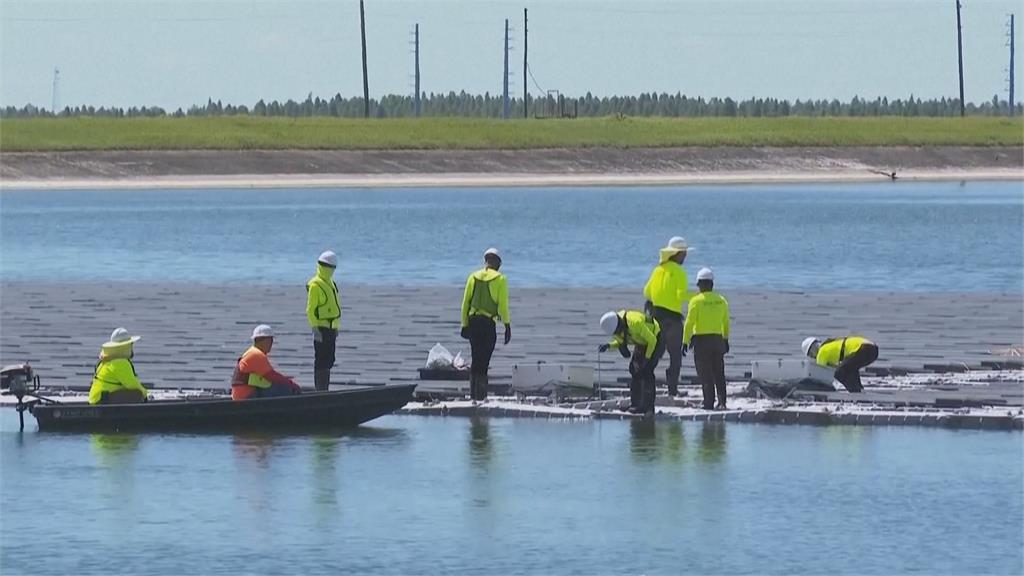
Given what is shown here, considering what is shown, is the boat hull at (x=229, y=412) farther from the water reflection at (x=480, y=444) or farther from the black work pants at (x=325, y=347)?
the black work pants at (x=325, y=347)

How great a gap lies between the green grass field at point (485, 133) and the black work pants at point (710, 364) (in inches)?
3828

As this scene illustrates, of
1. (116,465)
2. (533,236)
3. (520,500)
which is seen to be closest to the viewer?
(520,500)

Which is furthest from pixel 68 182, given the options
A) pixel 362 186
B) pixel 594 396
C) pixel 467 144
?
pixel 594 396

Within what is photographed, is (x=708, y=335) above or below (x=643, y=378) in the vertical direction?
above

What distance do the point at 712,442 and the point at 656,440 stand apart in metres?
0.62

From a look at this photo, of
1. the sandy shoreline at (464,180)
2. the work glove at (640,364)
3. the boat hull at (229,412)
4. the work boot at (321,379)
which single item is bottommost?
the boat hull at (229,412)

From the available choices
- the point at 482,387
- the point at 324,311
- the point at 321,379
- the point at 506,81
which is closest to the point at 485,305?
the point at 482,387

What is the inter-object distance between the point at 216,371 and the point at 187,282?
67.3ft

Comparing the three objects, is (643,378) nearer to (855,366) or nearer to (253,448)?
(855,366)

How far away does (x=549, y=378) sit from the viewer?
2727 cm

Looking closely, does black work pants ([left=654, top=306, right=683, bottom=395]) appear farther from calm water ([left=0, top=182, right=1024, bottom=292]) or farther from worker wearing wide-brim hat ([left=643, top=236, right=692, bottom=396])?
calm water ([left=0, top=182, right=1024, bottom=292])

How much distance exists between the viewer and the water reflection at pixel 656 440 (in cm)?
2345

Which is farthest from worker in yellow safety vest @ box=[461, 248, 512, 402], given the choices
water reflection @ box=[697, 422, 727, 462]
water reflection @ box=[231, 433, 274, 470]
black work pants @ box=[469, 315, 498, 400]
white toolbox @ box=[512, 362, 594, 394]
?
water reflection @ box=[231, 433, 274, 470]

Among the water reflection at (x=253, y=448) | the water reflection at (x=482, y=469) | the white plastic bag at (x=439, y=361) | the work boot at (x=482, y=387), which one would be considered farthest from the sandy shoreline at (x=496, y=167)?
the water reflection at (x=482, y=469)
